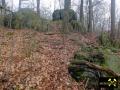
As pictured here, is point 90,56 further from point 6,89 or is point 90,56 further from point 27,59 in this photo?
point 6,89

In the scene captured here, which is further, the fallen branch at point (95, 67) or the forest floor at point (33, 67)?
the fallen branch at point (95, 67)

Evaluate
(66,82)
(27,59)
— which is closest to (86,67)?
(66,82)

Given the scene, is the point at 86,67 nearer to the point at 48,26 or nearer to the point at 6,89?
the point at 6,89

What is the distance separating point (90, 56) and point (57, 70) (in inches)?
79.5

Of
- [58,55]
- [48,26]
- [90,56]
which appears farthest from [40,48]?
[48,26]

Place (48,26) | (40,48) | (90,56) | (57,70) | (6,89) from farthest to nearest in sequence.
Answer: (48,26)
(40,48)
(90,56)
(57,70)
(6,89)

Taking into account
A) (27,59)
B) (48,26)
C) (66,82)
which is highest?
(48,26)

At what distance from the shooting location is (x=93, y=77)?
9.66m

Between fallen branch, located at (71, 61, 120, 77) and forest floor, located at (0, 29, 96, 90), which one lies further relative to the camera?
fallen branch, located at (71, 61, 120, 77)

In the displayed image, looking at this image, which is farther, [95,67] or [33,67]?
[95,67]

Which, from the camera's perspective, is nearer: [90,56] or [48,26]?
[90,56]

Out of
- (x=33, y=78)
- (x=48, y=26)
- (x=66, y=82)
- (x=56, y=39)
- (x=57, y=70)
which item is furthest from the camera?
(x=48, y=26)

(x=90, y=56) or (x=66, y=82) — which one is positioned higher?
(x=90, y=56)

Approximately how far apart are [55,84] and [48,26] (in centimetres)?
1220
